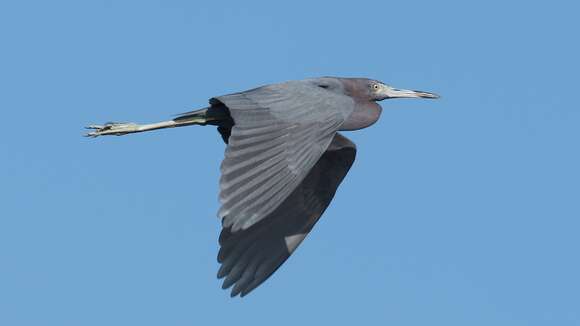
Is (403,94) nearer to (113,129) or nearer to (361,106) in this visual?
(361,106)

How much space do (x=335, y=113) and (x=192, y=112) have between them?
85.4 inches

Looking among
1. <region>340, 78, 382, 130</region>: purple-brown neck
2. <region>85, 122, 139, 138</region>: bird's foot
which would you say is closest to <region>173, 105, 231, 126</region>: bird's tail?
<region>85, 122, 139, 138</region>: bird's foot

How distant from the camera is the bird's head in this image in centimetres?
1409

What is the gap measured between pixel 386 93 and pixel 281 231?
2.06m

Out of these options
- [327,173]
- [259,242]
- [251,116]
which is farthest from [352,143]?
[251,116]

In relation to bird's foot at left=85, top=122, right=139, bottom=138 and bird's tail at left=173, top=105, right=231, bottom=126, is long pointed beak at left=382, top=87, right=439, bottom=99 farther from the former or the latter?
bird's foot at left=85, top=122, right=139, bottom=138

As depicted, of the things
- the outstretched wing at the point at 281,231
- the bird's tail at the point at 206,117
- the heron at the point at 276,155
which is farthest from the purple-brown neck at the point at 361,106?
the bird's tail at the point at 206,117

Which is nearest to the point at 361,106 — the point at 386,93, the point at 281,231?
the point at 386,93

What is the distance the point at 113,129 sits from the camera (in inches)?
555

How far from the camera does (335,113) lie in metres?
11.6

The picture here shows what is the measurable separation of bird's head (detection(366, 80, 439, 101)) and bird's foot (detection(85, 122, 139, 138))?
251 centimetres

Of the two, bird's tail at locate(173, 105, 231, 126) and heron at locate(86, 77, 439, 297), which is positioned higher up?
bird's tail at locate(173, 105, 231, 126)

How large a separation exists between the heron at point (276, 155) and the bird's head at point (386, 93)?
0.01 metres

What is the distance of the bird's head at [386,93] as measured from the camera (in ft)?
46.2
